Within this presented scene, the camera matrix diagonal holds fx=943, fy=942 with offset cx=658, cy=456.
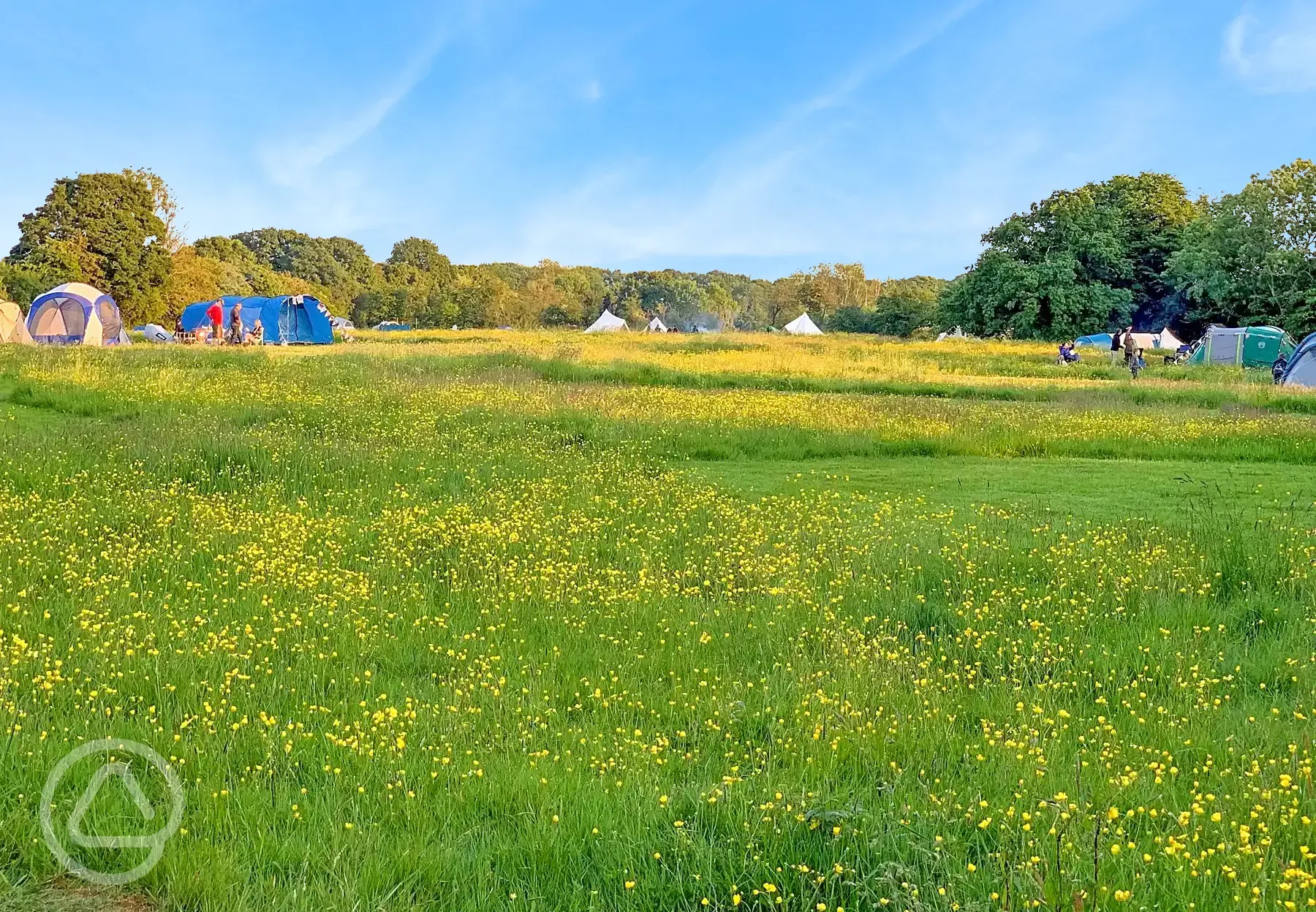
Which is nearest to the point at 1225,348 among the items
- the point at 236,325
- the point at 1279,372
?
the point at 1279,372

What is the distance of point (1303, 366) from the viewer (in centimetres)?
2512

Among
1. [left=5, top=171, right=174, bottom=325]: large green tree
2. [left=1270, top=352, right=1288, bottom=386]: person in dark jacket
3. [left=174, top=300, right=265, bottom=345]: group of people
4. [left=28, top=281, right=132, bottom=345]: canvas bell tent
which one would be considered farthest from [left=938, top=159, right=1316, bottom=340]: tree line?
[left=5, top=171, right=174, bottom=325]: large green tree

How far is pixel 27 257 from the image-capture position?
2244 inches

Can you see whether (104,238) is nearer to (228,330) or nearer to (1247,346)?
(228,330)

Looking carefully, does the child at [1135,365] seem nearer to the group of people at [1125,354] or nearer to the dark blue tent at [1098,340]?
the group of people at [1125,354]

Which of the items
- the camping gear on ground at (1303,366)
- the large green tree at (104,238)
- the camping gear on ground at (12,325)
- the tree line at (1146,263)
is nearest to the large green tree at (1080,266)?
the tree line at (1146,263)

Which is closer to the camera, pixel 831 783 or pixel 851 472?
pixel 831 783

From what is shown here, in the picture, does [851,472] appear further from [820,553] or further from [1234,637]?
[1234,637]

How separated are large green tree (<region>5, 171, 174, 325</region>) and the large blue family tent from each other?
15.9 metres

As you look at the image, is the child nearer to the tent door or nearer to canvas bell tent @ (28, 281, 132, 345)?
the tent door

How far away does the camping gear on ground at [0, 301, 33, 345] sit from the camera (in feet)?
114

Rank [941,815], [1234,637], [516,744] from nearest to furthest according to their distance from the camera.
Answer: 1. [941,815]
2. [516,744]
3. [1234,637]

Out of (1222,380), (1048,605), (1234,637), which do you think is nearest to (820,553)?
(1048,605)

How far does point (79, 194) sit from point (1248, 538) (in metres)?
65.4
